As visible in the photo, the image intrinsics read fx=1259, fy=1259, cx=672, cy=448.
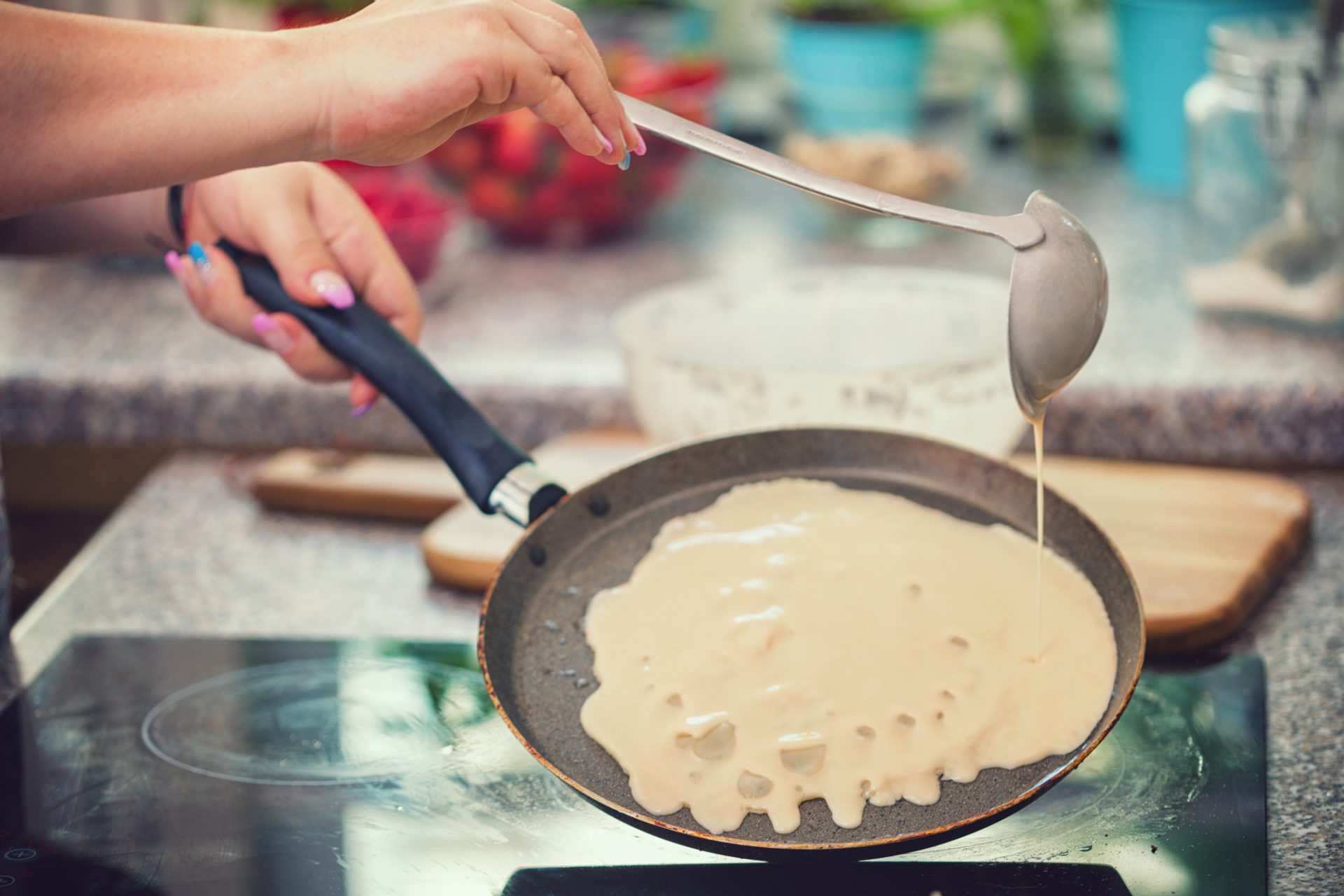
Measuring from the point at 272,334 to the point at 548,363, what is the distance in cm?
46

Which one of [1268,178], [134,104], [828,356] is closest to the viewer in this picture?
[134,104]

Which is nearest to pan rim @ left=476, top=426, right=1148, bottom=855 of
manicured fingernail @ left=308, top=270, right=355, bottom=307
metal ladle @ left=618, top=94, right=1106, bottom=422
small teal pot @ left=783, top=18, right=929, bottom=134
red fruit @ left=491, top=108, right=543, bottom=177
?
metal ladle @ left=618, top=94, right=1106, bottom=422

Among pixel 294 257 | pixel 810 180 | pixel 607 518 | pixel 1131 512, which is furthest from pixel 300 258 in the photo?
pixel 1131 512

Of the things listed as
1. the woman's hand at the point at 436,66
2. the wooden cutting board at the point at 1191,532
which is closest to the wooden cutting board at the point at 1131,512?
the wooden cutting board at the point at 1191,532

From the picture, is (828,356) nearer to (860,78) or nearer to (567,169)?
(567,169)

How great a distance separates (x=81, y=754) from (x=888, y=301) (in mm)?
683

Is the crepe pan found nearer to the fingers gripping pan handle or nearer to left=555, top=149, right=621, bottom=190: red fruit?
the fingers gripping pan handle

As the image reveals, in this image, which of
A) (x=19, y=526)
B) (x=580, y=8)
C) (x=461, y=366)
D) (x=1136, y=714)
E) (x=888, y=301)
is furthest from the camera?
(x=580, y=8)

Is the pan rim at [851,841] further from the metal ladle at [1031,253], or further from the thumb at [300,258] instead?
the thumb at [300,258]

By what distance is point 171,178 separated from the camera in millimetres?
572

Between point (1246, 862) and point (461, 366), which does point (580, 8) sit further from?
point (1246, 862)

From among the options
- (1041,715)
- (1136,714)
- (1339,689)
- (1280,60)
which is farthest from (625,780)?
(1280,60)

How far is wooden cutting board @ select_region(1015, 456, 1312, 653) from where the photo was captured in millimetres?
847

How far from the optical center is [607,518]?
0.84 meters
